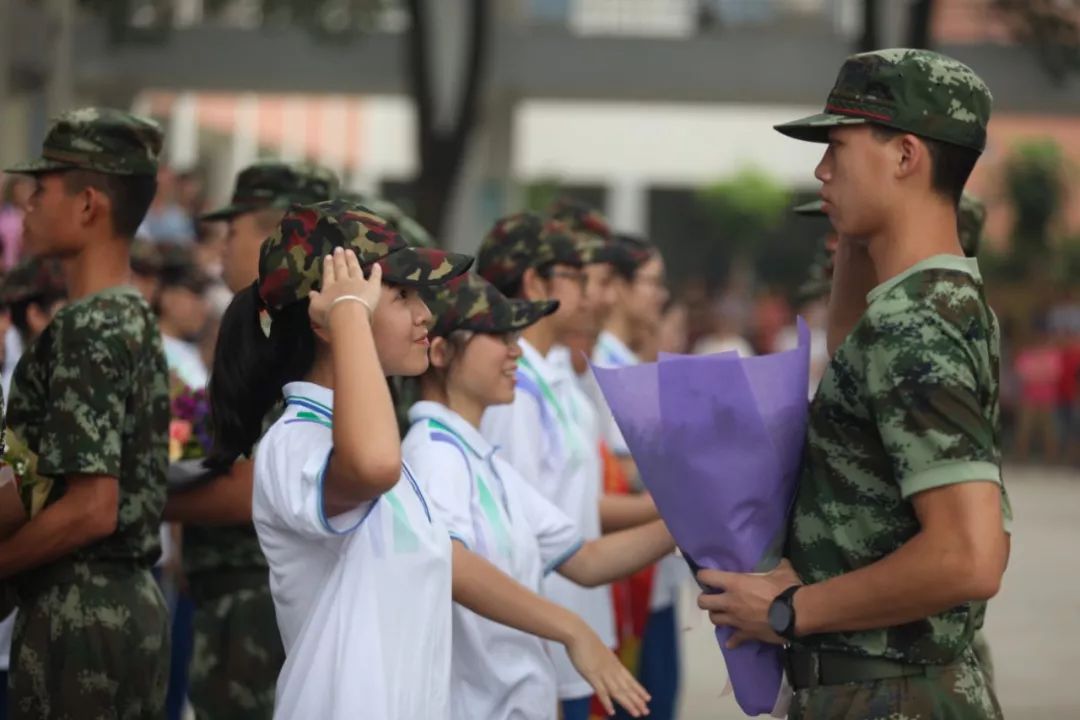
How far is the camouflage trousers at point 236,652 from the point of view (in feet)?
18.5

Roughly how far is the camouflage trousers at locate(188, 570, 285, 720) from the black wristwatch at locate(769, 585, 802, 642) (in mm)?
2281

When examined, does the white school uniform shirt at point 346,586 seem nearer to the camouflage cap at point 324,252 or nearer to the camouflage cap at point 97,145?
the camouflage cap at point 324,252

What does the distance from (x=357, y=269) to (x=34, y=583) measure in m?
1.57

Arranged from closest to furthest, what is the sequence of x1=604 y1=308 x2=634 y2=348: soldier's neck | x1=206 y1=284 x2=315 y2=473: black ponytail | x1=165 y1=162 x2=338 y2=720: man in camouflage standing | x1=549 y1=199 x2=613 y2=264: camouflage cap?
x1=206 y1=284 x2=315 y2=473: black ponytail, x1=165 y1=162 x2=338 y2=720: man in camouflage standing, x1=549 y1=199 x2=613 y2=264: camouflage cap, x1=604 y1=308 x2=634 y2=348: soldier's neck

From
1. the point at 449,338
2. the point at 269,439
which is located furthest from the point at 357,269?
the point at 449,338

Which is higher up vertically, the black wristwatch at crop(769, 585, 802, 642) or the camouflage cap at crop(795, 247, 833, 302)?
the black wristwatch at crop(769, 585, 802, 642)

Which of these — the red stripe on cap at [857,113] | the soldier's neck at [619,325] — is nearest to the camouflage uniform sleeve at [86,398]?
the red stripe on cap at [857,113]

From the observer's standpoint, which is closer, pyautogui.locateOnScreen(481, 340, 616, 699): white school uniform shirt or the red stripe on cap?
the red stripe on cap

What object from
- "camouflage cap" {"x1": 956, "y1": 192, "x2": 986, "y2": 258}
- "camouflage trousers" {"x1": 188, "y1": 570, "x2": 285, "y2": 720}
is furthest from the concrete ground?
"camouflage cap" {"x1": 956, "y1": 192, "x2": 986, "y2": 258}

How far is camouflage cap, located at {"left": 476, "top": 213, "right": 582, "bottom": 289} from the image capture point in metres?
6.82

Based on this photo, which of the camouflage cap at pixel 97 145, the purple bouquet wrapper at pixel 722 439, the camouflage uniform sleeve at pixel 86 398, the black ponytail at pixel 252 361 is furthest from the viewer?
the camouflage cap at pixel 97 145

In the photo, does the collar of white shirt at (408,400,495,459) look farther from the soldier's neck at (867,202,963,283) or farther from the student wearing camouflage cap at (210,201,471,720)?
the soldier's neck at (867,202,963,283)

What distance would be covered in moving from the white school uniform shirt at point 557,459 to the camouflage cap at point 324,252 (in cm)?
Result: 204

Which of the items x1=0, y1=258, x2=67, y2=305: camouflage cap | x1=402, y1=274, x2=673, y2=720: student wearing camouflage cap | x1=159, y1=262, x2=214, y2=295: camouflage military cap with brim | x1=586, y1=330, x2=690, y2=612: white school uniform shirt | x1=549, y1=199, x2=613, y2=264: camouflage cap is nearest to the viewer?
x1=402, y1=274, x2=673, y2=720: student wearing camouflage cap
